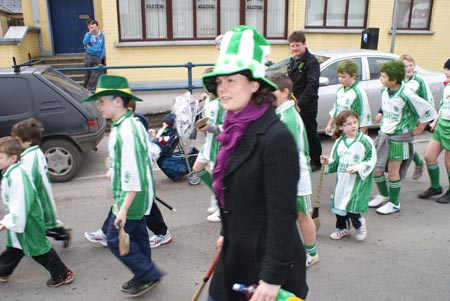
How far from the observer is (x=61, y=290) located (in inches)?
145

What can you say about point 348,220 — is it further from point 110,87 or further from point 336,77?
point 336,77

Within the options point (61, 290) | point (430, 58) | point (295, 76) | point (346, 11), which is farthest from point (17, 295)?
point (430, 58)

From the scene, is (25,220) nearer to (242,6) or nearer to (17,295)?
(17,295)

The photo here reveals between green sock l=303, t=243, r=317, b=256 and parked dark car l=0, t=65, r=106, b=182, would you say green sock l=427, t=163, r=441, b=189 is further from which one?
parked dark car l=0, t=65, r=106, b=182

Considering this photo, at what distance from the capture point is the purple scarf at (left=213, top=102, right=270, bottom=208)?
1931 mm

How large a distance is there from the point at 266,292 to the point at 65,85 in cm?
556

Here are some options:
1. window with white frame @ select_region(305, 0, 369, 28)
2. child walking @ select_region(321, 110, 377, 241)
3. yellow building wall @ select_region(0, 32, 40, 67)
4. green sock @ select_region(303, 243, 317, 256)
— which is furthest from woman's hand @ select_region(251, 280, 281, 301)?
window with white frame @ select_region(305, 0, 369, 28)

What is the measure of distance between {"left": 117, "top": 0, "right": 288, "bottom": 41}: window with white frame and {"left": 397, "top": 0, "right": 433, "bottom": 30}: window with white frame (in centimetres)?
437

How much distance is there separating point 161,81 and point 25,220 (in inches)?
392

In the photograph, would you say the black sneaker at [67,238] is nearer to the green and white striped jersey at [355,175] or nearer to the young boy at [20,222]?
the young boy at [20,222]

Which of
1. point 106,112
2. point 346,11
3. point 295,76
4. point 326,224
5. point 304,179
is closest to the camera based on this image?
point 106,112

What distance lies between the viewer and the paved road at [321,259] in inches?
144

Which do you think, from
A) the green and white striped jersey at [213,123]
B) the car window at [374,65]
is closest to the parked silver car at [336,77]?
the car window at [374,65]

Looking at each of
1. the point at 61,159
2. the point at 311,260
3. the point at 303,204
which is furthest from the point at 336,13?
the point at 303,204
